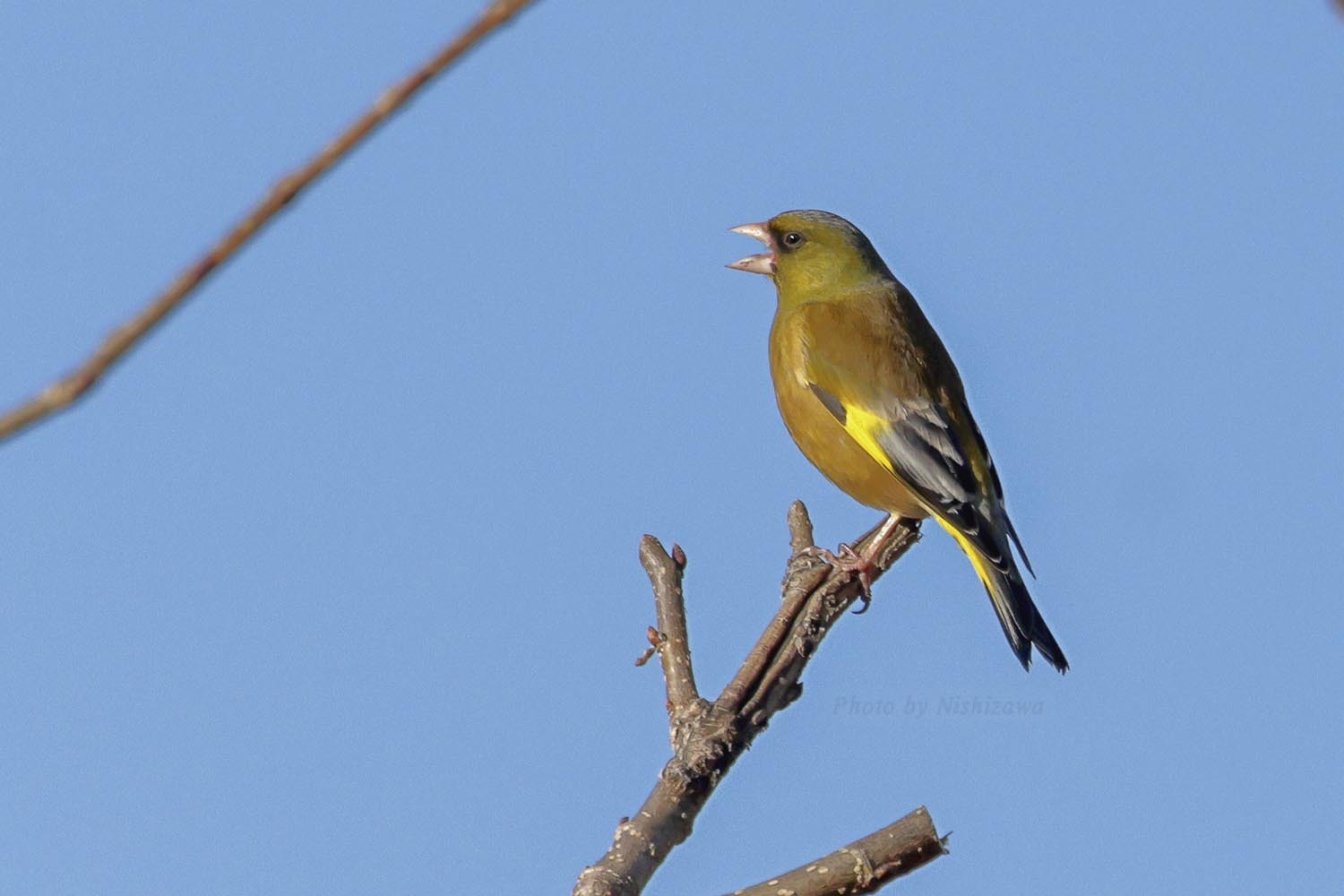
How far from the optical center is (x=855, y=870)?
361cm

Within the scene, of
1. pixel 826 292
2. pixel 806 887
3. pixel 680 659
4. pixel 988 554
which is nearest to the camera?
pixel 806 887

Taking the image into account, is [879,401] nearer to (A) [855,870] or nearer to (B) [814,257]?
(B) [814,257]

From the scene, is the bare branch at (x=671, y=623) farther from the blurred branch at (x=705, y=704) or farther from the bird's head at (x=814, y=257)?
the bird's head at (x=814, y=257)

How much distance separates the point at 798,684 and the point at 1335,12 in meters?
3.94

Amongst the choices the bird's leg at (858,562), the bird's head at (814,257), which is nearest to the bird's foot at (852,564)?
the bird's leg at (858,562)

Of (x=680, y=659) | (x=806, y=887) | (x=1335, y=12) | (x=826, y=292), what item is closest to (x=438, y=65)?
(x=1335, y=12)

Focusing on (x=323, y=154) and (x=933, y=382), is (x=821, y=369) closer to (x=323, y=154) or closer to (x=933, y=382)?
(x=933, y=382)

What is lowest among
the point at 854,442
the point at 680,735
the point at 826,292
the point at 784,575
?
the point at 680,735

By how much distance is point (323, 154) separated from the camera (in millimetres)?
1096

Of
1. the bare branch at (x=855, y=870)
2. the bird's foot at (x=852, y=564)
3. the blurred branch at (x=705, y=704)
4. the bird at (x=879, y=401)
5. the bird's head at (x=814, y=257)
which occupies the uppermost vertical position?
the bird's head at (x=814, y=257)

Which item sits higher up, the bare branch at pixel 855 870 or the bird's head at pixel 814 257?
the bird's head at pixel 814 257

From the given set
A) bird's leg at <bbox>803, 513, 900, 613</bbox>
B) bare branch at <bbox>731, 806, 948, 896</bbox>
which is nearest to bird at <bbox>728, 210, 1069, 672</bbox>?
bird's leg at <bbox>803, 513, 900, 613</bbox>

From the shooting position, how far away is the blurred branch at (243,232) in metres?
1.06

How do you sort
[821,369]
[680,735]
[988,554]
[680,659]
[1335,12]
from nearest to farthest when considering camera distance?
[1335,12]
[680,735]
[680,659]
[988,554]
[821,369]
